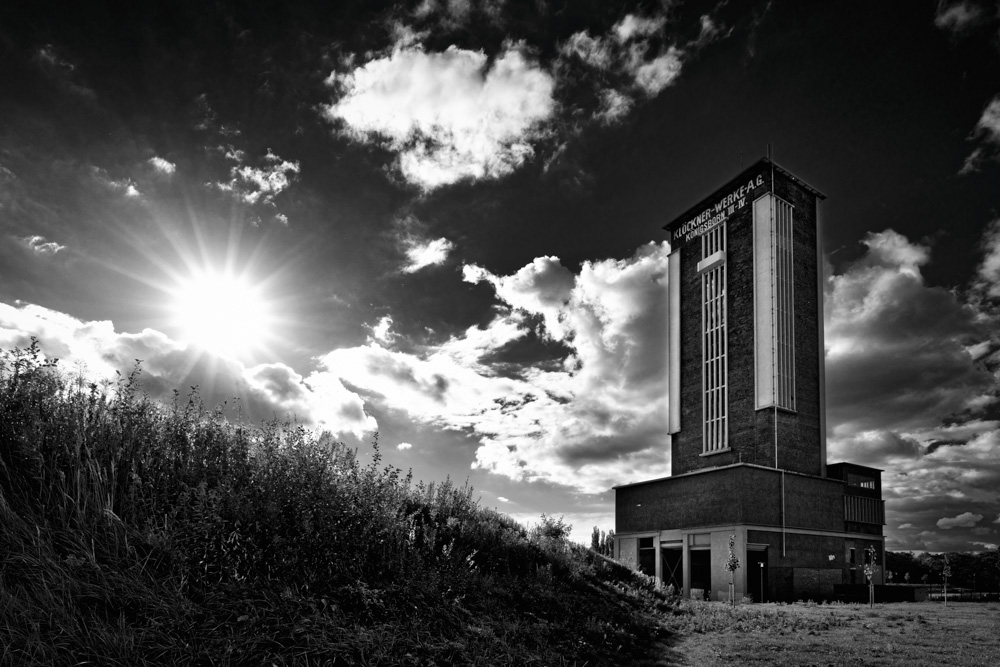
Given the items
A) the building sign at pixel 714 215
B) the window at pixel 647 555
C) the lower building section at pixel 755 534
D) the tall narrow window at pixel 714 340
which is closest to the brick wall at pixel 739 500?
the lower building section at pixel 755 534

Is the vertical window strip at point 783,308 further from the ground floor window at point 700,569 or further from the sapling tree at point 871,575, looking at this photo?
the ground floor window at point 700,569

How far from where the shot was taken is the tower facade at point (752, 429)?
→ 156 feet

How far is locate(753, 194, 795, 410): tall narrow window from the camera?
172ft

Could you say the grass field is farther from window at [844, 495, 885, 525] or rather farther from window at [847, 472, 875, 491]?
window at [847, 472, 875, 491]

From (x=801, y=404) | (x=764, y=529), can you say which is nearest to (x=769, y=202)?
(x=801, y=404)

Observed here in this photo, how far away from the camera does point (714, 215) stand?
2436 inches

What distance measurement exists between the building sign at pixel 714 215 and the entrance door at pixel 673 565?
101 ft

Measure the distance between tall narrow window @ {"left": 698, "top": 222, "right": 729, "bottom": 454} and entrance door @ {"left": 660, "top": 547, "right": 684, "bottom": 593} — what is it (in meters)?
9.74

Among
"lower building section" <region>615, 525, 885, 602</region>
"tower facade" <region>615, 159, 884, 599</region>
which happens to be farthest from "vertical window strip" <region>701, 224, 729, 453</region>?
"lower building section" <region>615, 525, 885, 602</region>

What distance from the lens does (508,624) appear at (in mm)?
8523

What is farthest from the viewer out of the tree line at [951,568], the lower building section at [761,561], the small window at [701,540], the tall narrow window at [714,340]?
the tree line at [951,568]

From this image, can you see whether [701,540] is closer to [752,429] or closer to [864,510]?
[752,429]

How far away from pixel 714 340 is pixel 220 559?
57450 millimetres

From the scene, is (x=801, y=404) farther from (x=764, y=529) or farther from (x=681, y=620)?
(x=681, y=620)
